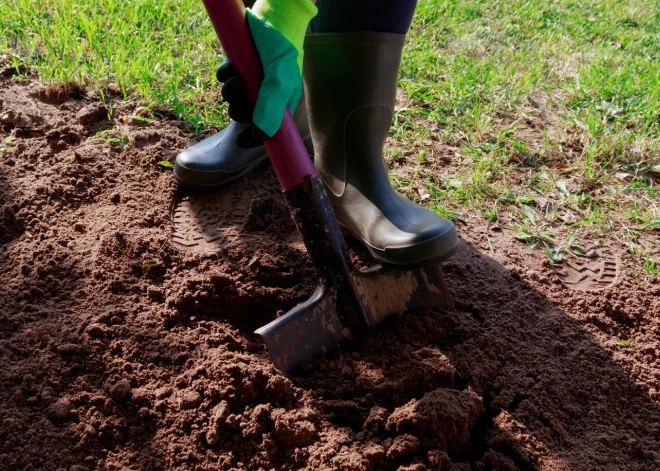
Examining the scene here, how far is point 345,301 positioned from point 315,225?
0.75 ft

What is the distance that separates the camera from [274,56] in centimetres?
165

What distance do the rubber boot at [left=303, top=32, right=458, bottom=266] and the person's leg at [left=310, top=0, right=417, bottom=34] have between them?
3cm

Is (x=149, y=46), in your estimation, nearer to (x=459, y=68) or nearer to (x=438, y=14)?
(x=459, y=68)

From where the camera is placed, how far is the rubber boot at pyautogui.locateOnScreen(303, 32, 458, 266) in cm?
188

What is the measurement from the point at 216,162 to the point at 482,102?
153cm

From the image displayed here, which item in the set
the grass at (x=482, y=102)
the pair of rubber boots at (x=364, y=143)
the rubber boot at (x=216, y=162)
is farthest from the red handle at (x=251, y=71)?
the grass at (x=482, y=102)

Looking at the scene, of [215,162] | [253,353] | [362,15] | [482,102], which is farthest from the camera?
→ [482,102]

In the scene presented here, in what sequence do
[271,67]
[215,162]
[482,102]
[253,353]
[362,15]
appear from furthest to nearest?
[482,102] < [215,162] < [362,15] < [253,353] < [271,67]

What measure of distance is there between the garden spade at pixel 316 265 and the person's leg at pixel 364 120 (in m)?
0.18

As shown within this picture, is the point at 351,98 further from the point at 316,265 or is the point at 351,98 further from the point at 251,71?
the point at 316,265

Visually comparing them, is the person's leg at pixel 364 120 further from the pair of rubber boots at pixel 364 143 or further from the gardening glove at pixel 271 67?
the gardening glove at pixel 271 67

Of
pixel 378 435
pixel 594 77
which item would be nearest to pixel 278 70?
pixel 378 435

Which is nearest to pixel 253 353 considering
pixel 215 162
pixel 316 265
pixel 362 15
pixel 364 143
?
pixel 316 265

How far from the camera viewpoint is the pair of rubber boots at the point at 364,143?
1.88 meters
